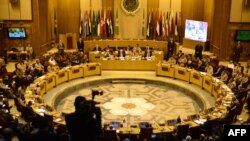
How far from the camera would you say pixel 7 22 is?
22.0 metres

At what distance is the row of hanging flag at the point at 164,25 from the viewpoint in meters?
24.6

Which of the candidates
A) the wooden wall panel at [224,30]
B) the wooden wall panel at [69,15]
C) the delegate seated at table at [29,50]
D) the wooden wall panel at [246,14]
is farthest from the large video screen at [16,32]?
the wooden wall panel at [246,14]

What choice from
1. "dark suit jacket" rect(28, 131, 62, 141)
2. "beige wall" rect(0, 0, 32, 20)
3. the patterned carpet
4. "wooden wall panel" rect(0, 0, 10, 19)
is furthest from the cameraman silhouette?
"wooden wall panel" rect(0, 0, 10, 19)

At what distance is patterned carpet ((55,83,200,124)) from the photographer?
14.8 m

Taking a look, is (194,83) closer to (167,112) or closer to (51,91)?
(167,112)

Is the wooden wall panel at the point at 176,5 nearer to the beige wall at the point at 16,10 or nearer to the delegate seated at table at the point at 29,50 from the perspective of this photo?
the beige wall at the point at 16,10

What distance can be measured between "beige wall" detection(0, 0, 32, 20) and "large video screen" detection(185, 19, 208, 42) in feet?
33.5

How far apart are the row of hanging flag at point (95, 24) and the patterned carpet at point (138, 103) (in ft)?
22.4

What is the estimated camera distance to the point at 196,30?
23266mm

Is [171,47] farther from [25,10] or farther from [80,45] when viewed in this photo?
[25,10]

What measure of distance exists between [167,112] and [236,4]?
9.27 meters

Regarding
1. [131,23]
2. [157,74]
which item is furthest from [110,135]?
[131,23]

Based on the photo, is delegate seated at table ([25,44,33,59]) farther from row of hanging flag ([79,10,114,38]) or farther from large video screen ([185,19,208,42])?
large video screen ([185,19,208,42])

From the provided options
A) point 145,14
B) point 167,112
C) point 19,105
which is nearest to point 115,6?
point 145,14
